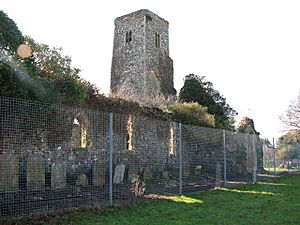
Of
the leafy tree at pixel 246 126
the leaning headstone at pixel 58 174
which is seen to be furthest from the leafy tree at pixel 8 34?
the leafy tree at pixel 246 126

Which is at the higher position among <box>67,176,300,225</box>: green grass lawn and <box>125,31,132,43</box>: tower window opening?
<box>125,31,132,43</box>: tower window opening

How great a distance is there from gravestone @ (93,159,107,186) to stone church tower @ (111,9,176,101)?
23525 mm

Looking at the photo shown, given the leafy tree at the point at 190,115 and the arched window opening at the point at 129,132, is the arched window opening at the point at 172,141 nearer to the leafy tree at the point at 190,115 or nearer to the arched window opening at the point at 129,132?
the arched window opening at the point at 129,132

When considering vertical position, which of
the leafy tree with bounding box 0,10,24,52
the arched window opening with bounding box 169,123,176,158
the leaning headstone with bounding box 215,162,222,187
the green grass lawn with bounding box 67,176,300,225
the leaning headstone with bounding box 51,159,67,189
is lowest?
the green grass lawn with bounding box 67,176,300,225

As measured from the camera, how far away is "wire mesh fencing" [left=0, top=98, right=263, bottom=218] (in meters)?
7.51

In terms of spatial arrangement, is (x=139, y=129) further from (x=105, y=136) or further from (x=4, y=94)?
(x=4, y=94)

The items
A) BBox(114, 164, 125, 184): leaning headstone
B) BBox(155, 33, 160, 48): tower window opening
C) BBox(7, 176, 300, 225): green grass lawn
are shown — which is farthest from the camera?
BBox(155, 33, 160, 48): tower window opening

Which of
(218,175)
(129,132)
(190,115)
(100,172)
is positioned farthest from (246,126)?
(100,172)

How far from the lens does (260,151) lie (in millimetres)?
19062

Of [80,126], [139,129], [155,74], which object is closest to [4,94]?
[80,126]

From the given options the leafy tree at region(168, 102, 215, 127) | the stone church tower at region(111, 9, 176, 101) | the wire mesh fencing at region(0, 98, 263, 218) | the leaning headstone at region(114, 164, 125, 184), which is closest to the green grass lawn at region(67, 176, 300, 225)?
the wire mesh fencing at region(0, 98, 263, 218)

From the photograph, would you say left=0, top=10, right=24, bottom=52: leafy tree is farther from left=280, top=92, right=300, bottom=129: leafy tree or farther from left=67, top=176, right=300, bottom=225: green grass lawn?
left=280, top=92, right=300, bottom=129: leafy tree

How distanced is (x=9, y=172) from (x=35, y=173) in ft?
2.37

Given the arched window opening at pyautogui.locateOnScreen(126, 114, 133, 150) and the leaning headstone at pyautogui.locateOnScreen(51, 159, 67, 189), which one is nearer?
the leaning headstone at pyautogui.locateOnScreen(51, 159, 67, 189)
